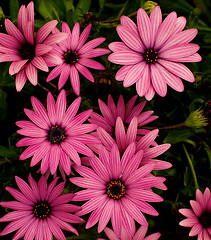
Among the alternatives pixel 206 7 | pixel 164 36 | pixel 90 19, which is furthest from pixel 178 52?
pixel 206 7

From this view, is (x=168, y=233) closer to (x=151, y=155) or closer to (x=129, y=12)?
(x=151, y=155)

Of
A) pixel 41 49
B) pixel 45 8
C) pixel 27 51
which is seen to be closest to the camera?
pixel 41 49

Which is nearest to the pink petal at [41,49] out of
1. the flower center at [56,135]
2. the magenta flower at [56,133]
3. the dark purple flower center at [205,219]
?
the magenta flower at [56,133]

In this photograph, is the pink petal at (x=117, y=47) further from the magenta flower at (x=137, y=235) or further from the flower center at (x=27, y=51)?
the magenta flower at (x=137, y=235)

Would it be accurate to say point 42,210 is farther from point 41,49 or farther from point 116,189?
point 41,49

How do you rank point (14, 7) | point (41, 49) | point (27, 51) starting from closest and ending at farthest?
1. point (41, 49)
2. point (27, 51)
3. point (14, 7)

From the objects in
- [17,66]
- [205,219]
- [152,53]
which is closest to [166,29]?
[152,53]
